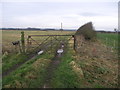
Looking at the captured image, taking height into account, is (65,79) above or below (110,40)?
below

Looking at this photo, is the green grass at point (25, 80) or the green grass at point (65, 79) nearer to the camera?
the green grass at point (25, 80)

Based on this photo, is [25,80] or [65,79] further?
[65,79]

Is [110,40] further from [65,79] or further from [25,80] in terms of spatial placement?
[25,80]

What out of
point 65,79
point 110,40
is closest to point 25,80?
point 65,79

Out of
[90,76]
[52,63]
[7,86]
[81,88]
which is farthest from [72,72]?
Result: [7,86]

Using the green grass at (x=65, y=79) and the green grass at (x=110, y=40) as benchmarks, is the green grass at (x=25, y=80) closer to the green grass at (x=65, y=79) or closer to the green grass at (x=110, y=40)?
the green grass at (x=65, y=79)

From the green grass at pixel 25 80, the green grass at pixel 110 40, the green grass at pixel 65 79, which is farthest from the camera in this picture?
the green grass at pixel 110 40

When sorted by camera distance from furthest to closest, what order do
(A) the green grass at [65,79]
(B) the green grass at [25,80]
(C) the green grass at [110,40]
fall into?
(C) the green grass at [110,40], (A) the green grass at [65,79], (B) the green grass at [25,80]

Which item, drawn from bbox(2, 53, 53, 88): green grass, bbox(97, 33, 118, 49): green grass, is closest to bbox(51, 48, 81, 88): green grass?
bbox(2, 53, 53, 88): green grass

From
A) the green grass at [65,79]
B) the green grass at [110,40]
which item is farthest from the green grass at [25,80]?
the green grass at [110,40]

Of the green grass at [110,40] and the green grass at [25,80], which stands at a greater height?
the green grass at [110,40]

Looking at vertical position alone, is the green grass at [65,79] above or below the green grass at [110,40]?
below

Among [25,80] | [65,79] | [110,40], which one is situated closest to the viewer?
[25,80]

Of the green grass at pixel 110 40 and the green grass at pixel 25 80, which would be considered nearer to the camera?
the green grass at pixel 25 80
